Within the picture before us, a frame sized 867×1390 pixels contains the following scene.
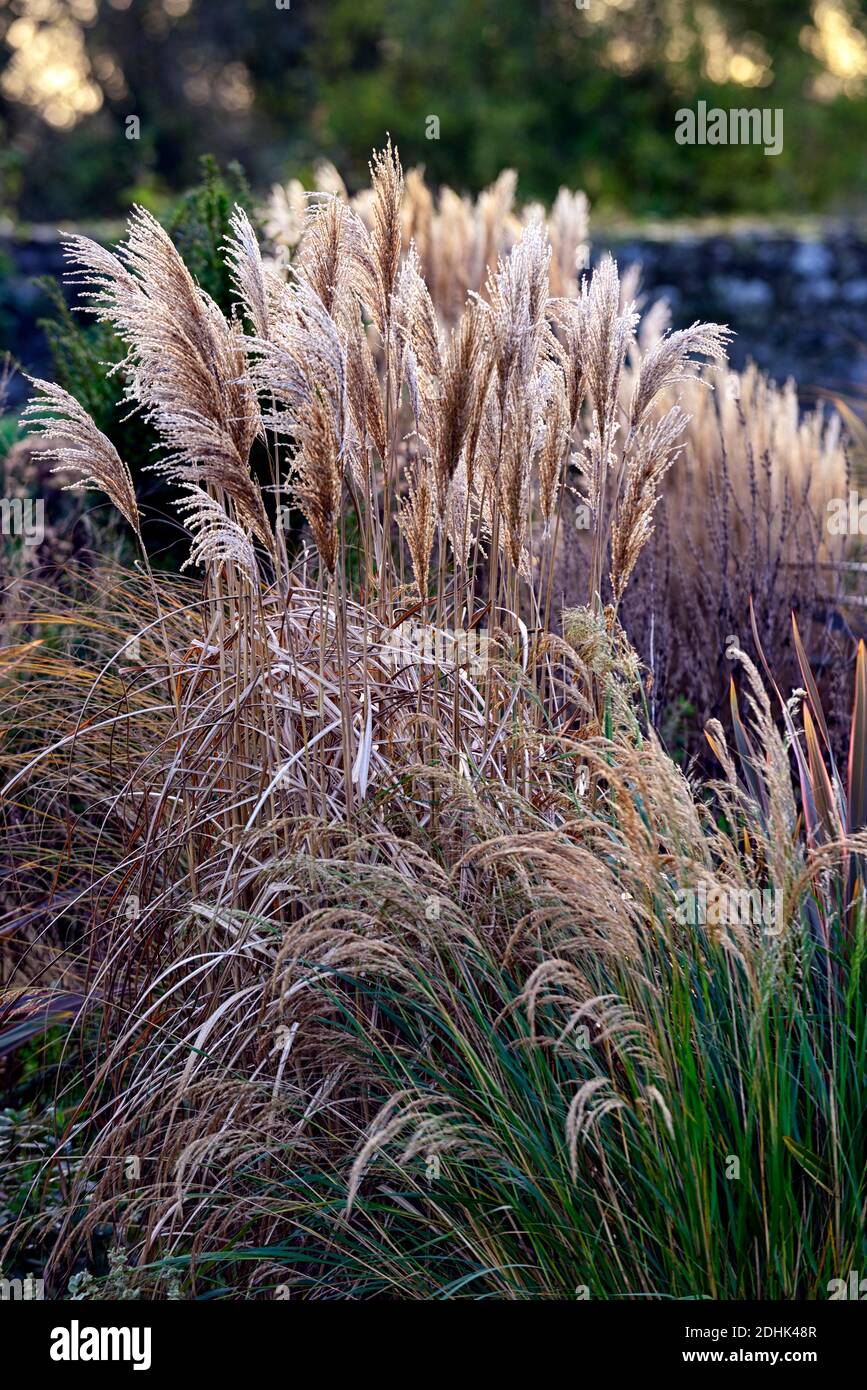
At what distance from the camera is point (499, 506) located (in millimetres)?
2758

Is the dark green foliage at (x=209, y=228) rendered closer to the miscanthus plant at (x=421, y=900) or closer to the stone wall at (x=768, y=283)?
the miscanthus plant at (x=421, y=900)

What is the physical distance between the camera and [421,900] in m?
2.38

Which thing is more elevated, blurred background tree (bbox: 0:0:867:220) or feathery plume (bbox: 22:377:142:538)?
blurred background tree (bbox: 0:0:867:220)

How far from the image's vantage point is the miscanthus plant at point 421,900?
223 cm

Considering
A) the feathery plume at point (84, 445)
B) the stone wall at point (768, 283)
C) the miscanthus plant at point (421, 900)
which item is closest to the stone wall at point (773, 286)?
the stone wall at point (768, 283)

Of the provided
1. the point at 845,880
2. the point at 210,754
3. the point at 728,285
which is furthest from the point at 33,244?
the point at 845,880

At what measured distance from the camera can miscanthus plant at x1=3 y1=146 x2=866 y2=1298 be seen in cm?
223

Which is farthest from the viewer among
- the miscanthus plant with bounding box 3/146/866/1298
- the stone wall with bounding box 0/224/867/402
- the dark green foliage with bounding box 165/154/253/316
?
the stone wall with bounding box 0/224/867/402

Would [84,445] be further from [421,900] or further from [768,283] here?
[768,283]

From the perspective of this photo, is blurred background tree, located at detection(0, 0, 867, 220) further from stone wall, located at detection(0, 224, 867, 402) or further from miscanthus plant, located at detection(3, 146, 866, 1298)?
miscanthus plant, located at detection(3, 146, 866, 1298)

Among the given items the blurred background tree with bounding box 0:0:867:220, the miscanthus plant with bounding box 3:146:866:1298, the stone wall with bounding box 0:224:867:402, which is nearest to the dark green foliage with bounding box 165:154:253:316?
the miscanthus plant with bounding box 3:146:866:1298
